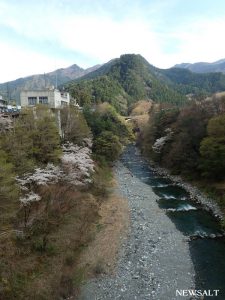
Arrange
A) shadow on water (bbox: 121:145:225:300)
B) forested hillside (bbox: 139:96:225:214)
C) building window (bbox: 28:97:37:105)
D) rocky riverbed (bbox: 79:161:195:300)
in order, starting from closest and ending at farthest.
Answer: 1. rocky riverbed (bbox: 79:161:195:300)
2. shadow on water (bbox: 121:145:225:300)
3. forested hillside (bbox: 139:96:225:214)
4. building window (bbox: 28:97:37:105)

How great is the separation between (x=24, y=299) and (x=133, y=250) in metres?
8.59

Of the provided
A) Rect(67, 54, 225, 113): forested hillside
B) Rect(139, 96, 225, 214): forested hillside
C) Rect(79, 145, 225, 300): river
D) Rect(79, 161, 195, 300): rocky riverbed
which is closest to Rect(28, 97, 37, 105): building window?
Rect(139, 96, 225, 214): forested hillside

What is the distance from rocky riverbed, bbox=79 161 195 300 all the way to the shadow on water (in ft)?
1.99

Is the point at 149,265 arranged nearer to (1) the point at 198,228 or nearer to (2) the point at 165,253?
(2) the point at 165,253

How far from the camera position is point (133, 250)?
70.7 feet

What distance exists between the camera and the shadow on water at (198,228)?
18312 mm

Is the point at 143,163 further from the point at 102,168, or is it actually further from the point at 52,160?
the point at 52,160

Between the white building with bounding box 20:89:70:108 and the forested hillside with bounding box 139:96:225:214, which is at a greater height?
the white building with bounding box 20:89:70:108

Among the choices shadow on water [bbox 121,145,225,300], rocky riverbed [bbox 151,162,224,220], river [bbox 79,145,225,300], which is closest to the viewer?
river [bbox 79,145,225,300]

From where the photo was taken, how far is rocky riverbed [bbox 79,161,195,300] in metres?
16.7

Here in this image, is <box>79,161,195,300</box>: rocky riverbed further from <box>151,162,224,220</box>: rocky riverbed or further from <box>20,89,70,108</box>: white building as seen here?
<box>20,89,70,108</box>: white building

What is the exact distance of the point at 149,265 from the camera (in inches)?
766

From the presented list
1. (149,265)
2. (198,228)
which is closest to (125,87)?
(198,228)
